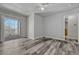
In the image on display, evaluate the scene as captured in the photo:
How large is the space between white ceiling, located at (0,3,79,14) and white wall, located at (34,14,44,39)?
133 millimetres

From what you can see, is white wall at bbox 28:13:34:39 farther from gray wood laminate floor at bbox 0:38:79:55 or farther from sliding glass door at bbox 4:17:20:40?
sliding glass door at bbox 4:17:20:40

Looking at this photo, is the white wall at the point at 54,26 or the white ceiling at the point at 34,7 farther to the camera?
the white wall at the point at 54,26

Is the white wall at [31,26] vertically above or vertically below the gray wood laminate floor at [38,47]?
above

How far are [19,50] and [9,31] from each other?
39cm

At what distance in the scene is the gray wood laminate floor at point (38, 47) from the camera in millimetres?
1426

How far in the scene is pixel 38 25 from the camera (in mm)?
1623

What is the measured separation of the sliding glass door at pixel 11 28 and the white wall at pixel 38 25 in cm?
35

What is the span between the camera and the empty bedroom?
1.40m

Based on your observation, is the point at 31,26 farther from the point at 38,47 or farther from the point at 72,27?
the point at 72,27

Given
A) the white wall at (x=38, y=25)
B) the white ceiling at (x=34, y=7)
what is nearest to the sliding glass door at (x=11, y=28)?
the white ceiling at (x=34, y=7)

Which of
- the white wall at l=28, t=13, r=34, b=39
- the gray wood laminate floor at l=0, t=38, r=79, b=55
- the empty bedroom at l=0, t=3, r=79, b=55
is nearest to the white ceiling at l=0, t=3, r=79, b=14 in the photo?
the empty bedroom at l=0, t=3, r=79, b=55

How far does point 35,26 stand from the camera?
1649 millimetres

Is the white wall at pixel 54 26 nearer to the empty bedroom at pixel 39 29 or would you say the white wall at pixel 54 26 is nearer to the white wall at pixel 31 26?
the empty bedroom at pixel 39 29

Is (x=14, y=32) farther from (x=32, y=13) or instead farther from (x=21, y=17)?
(x=32, y=13)
